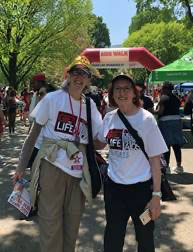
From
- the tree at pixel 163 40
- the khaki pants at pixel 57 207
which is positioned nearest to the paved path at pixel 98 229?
the khaki pants at pixel 57 207

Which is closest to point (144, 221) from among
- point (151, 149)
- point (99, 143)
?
point (151, 149)

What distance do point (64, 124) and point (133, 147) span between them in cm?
54

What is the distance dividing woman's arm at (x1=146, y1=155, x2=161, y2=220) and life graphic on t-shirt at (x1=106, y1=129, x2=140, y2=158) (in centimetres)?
15

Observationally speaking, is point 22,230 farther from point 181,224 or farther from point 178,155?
point 178,155

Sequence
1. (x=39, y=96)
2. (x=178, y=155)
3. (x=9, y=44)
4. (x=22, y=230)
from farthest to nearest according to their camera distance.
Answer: (x=9, y=44), (x=178, y=155), (x=39, y=96), (x=22, y=230)

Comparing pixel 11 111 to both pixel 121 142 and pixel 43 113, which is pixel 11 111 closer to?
pixel 43 113

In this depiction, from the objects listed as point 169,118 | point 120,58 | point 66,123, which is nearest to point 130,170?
point 66,123

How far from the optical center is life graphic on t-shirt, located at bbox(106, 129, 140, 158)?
2.42 metres

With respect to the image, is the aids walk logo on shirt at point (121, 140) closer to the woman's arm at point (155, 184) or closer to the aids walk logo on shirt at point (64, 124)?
the woman's arm at point (155, 184)

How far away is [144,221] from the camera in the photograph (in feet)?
7.83

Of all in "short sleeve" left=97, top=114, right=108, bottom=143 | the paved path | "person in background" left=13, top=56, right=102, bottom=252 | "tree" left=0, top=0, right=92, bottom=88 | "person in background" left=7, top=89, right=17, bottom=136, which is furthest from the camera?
"tree" left=0, top=0, right=92, bottom=88

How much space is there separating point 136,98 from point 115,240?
104cm

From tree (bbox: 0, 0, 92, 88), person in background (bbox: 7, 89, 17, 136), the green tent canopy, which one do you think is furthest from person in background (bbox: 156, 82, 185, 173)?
tree (bbox: 0, 0, 92, 88)

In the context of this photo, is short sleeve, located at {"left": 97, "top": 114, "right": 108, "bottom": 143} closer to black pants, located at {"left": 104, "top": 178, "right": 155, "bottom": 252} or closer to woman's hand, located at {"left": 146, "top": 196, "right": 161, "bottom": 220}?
black pants, located at {"left": 104, "top": 178, "right": 155, "bottom": 252}
